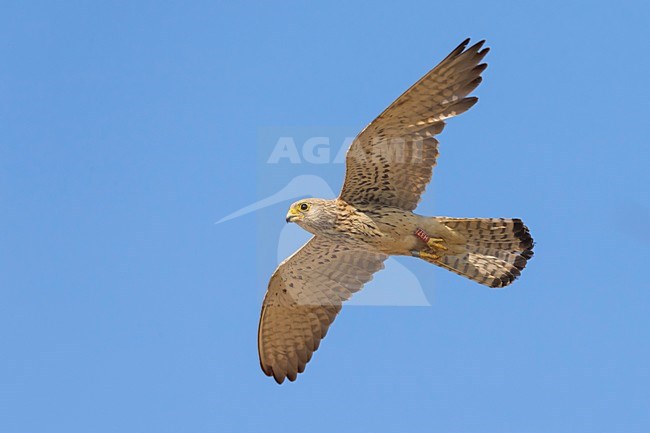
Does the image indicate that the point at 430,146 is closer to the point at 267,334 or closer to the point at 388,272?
the point at 388,272

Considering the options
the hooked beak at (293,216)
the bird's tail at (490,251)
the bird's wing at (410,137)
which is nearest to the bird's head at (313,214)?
the hooked beak at (293,216)

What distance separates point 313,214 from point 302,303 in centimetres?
237

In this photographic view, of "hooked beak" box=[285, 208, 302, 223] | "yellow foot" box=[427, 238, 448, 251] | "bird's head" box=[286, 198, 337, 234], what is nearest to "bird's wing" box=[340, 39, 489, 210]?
"bird's head" box=[286, 198, 337, 234]

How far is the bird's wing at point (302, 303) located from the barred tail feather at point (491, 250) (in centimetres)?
176

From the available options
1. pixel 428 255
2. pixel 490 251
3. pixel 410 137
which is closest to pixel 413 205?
pixel 428 255

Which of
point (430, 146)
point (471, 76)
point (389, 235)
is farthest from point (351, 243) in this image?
point (471, 76)

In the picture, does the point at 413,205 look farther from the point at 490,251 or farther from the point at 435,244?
the point at 490,251

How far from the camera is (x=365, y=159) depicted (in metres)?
16.5

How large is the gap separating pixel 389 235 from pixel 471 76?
8.47ft

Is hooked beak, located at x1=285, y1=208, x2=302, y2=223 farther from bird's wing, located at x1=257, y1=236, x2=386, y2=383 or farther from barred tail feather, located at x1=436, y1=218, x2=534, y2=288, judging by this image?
barred tail feather, located at x1=436, y1=218, x2=534, y2=288

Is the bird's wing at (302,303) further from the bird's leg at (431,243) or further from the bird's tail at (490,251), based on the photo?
the bird's tail at (490,251)

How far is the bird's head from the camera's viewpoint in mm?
16438

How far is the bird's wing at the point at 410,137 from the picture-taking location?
1585cm

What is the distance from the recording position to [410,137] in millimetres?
16250
